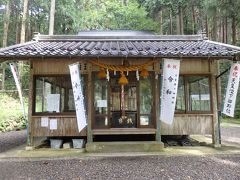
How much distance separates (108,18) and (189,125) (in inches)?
780

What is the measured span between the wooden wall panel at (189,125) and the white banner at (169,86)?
1.20 meters

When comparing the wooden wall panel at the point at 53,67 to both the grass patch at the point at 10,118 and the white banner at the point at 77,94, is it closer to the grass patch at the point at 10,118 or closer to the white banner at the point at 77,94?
the white banner at the point at 77,94

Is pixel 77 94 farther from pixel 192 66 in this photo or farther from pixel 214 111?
pixel 214 111

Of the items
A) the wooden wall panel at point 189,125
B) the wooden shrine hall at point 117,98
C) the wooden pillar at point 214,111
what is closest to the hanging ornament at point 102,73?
the wooden shrine hall at point 117,98

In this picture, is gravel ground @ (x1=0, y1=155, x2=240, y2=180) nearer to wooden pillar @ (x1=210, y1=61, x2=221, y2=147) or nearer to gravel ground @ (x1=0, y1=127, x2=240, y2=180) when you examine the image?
gravel ground @ (x1=0, y1=127, x2=240, y2=180)

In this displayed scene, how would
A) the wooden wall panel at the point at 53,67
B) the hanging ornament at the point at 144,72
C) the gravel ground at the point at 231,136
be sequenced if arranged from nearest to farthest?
the hanging ornament at the point at 144,72 → the wooden wall panel at the point at 53,67 → the gravel ground at the point at 231,136

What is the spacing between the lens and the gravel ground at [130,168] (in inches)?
253

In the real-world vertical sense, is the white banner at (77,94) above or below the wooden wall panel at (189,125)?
above

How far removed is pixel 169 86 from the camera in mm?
8859

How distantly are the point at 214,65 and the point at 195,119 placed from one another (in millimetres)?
2133

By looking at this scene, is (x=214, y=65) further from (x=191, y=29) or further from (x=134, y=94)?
(x=191, y=29)

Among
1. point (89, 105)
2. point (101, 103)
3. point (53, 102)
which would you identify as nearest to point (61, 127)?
point (53, 102)

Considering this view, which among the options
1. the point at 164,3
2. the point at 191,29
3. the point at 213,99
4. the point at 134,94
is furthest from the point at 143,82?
the point at 191,29

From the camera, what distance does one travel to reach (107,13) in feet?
89.1
